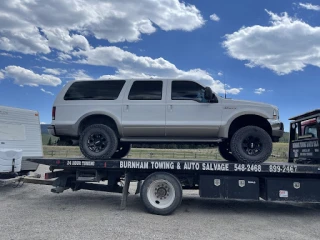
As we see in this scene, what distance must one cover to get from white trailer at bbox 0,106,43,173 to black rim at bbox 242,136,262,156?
6.23 meters

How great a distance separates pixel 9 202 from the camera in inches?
317

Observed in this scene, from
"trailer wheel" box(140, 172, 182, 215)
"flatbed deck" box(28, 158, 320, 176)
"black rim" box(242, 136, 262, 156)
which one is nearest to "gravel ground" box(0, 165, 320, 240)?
"trailer wheel" box(140, 172, 182, 215)

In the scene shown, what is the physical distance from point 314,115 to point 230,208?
3.02 m

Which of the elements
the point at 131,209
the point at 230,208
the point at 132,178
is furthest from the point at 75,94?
the point at 230,208

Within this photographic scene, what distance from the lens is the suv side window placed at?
7.35 m

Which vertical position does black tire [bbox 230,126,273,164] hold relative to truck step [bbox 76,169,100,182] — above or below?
above

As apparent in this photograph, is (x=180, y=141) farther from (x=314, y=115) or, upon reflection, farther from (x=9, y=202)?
(x=9, y=202)

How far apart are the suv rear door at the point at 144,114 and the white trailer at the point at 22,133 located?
384 cm

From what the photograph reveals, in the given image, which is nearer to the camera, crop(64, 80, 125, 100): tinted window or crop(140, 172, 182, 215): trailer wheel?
crop(140, 172, 182, 215): trailer wheel

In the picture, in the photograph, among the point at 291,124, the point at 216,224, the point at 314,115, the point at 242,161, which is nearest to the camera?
the point at 216,224

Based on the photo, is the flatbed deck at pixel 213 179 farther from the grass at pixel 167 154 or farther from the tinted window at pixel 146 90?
the tinted window at pixel 146 90

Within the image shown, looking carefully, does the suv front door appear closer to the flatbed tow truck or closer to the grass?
the flatbed tow truck

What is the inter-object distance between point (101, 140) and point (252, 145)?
135 inches

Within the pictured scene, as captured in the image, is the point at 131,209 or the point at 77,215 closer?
the point at 77,215
